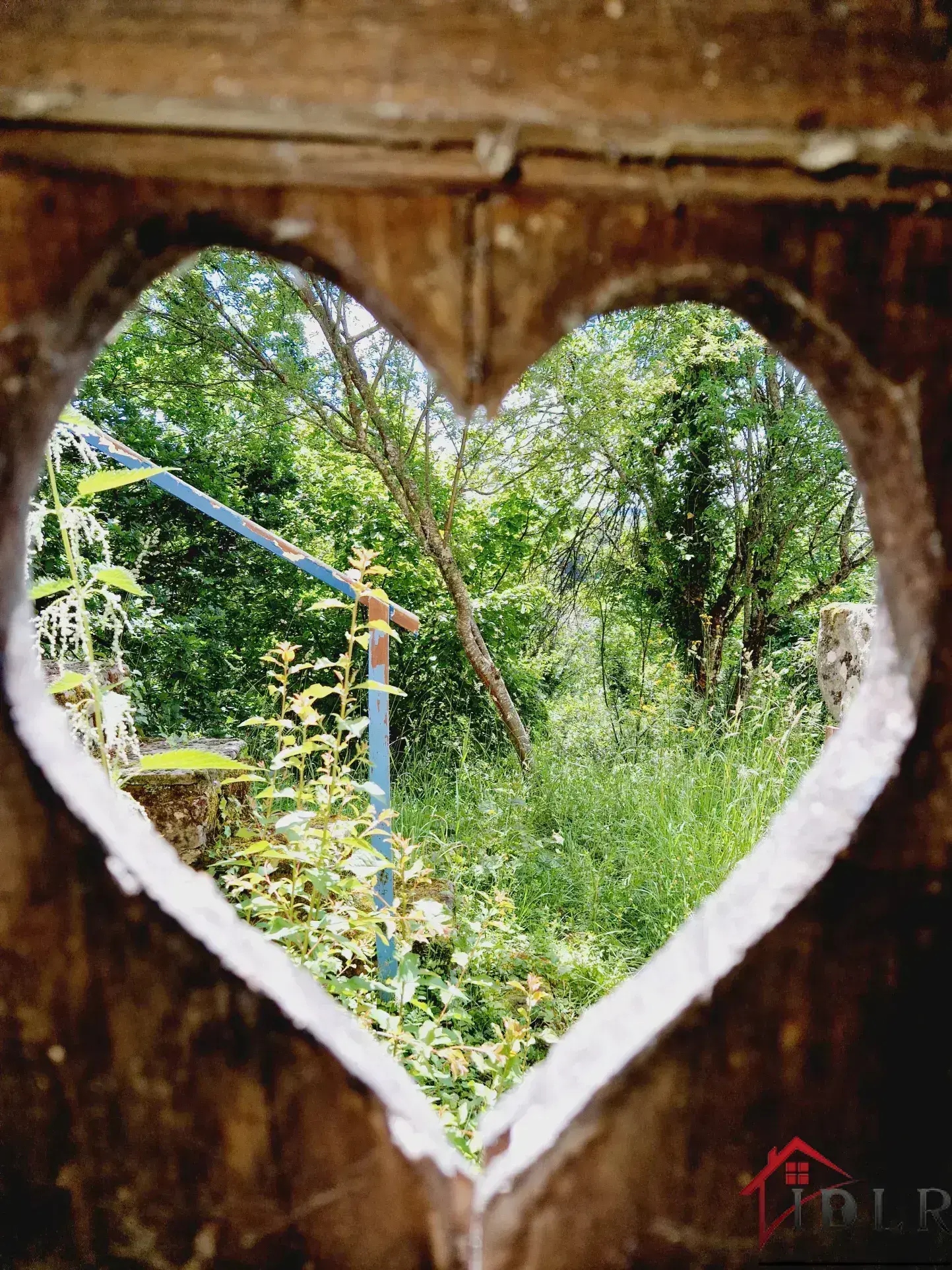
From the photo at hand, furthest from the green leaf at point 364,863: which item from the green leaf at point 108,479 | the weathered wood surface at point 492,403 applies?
the weathered wood surface at point 492,403

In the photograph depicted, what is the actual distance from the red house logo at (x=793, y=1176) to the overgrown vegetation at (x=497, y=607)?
1472 millimetres

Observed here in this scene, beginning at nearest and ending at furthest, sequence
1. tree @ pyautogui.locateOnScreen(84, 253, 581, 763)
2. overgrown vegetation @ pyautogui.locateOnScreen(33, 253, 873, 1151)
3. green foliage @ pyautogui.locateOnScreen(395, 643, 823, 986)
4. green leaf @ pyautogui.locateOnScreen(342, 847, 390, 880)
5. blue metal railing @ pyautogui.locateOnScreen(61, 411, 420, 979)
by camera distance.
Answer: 1. green leaf @ pyautogui.locateOnScreen(342, 847, 390, 880)
2. blue metal railing @ pyautogui.locateOnScreen(61, 411, 420, 979)
3. overgrown vegetation @ pyautogui.locateOnScreen(33, 253, 873, 1151)
4. green foliage @ pyautogui.locateOnScreen(395, 643, 823, 986)
5. tree @ pyautogui.locateOnScreen(84, 253, 581, 763)

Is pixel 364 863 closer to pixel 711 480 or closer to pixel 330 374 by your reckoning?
pixel 330 374

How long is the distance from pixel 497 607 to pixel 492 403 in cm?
766

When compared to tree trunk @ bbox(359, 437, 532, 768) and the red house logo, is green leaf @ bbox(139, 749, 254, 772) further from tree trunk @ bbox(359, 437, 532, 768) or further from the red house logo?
tree trunk @ bbox(359, 437, 532, 768)

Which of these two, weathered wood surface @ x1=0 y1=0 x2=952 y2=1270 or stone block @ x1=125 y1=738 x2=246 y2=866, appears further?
stone block @ x1=125 y1=738 x2=246 y2=866

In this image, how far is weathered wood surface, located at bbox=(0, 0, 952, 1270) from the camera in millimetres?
297

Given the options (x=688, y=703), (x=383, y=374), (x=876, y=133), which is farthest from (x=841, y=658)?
(x=876, y=133)

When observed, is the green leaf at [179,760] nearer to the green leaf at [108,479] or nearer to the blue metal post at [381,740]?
the green leaf at [108,479]

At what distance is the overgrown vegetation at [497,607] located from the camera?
10.2ft

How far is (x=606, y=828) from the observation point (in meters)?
4.36

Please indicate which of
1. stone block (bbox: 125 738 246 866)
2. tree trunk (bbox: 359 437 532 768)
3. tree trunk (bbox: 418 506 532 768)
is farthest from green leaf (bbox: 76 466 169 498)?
tree trunk (bbox: 418 506 532 768)

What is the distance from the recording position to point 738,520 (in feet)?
22.3

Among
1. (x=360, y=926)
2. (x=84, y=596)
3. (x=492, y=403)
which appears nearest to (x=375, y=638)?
(x=360, y=926)
